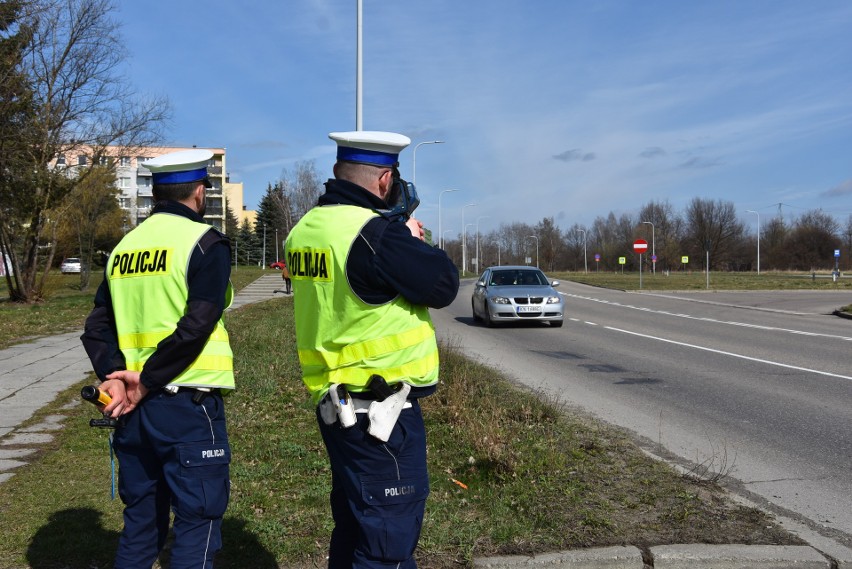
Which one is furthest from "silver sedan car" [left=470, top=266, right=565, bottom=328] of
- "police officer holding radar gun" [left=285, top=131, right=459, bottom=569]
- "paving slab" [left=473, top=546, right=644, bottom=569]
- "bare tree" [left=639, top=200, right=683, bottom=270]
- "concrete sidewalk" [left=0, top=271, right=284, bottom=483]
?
"bare tree" [left=639, top=200, right=683, bottom=270]

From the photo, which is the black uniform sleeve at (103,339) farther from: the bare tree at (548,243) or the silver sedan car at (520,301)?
the bare tree at (548,243)

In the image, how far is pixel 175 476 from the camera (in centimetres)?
287

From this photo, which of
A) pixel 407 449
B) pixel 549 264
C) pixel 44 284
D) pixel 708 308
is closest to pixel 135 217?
pixel 44 284

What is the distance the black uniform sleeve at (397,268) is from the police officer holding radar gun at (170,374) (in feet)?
2.16

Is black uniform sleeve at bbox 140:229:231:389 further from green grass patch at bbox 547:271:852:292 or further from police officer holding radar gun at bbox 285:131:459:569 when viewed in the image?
green grass patch at bbox 547:271:852:292

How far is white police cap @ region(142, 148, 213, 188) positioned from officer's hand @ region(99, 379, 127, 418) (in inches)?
32.9

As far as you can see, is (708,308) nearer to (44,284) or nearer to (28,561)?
(44,284)

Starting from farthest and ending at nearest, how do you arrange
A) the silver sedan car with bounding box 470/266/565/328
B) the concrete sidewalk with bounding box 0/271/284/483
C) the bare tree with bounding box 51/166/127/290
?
the bare tree with bounding box 51/166/127/290 → the silver sedan car with bounding box 470/266/565/328 → the concrete sidewalk with bounding box 0/271/284/483

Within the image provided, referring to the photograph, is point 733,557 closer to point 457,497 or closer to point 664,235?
point 457,497

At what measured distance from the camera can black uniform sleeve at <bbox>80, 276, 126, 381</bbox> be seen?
314 centimetres

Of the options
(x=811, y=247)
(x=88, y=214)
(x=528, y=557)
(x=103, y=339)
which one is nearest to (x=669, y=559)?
(x=528, y=557)

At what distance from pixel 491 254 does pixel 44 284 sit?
113m

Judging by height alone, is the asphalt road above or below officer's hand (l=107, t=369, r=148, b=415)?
below

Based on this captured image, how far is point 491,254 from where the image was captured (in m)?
138
